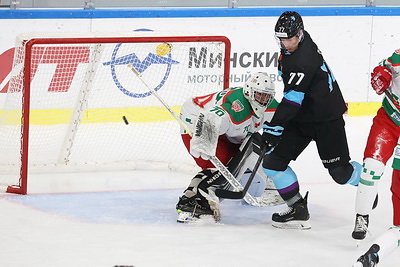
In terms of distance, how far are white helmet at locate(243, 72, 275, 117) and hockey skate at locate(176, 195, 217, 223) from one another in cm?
60

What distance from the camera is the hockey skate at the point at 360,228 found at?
432cm

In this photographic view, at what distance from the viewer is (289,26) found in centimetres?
444

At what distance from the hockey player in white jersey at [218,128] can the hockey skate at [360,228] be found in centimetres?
80

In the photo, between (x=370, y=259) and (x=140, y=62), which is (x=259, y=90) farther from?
(x=140, y=62)

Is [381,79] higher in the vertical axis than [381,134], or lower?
higher

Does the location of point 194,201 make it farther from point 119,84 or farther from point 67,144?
point 119,84

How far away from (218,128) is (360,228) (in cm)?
90

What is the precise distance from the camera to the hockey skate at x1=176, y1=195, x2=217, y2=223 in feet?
16.0

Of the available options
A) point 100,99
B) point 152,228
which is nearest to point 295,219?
point 152,228

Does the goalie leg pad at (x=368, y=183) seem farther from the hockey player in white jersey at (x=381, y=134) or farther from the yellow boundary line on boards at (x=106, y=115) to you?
the yellow boundary line on boards at (x=106, y=115)

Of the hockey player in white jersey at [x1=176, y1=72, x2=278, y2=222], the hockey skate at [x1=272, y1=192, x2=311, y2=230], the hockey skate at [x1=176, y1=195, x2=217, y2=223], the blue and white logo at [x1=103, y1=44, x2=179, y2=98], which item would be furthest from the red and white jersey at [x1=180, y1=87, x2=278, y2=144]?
the blue and white logo at [x1=103, y1=44, x2=179, y2=98]

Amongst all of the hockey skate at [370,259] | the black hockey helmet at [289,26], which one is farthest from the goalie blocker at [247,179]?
the hockey skate at [370,259]

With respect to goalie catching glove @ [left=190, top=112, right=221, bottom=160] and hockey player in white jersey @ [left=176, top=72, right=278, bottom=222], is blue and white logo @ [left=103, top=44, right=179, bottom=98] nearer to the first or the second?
hockey player in white jersey @ [left=176, top=72, right=278, bottom=222]

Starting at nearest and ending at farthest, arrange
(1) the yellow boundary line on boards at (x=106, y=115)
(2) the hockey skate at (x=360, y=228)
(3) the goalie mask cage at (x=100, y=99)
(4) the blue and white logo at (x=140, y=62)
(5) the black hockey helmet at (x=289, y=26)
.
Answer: (2) the hockey skate at (x=360, y=228), (5) the black hockey helmet at (x=289, y=26), (3) the goalie mask cage at (x=100, y=99), (1) the yellow boundary line on boards at (x=106, y=115), (4) the blue and white logo at (x=140, y=62)
